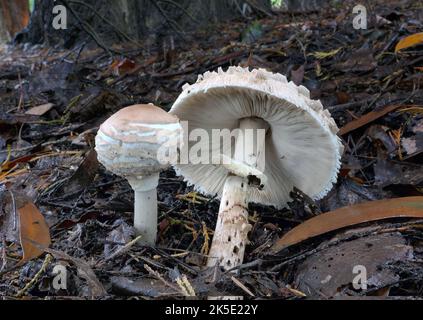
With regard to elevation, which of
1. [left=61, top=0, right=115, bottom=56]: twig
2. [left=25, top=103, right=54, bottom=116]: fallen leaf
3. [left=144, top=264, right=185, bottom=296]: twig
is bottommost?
[left=144, top=264, right=185, bottom=296]: twig

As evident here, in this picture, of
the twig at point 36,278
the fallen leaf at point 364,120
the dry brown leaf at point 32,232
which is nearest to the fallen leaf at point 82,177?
the dry brown leaf at point 32,232

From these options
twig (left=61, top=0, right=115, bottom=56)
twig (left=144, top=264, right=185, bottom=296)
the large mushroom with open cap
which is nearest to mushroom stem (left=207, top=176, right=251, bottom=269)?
the large mushroom with open cap

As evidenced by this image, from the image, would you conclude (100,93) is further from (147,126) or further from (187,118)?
(147,126)

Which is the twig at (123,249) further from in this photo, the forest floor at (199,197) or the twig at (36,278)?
the twig at (36,278)

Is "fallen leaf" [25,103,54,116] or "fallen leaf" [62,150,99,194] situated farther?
"fallen leaf" [25,103,54,116]

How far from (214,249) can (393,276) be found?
0.85 meters

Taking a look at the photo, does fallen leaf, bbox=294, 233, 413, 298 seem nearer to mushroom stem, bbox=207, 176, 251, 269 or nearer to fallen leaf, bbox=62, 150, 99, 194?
mushroom stem, bbox=207, 176, 251, 269

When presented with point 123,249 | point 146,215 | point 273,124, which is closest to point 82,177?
point 146,215

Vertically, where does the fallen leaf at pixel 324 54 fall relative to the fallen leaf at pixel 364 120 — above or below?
above

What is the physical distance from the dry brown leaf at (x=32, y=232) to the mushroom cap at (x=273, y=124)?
0.87m

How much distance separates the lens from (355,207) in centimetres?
233

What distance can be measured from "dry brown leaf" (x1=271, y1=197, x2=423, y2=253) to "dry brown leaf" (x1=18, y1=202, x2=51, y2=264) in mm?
1142

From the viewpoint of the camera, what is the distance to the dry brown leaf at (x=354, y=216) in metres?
2.22

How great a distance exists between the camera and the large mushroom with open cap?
216 centimetres
